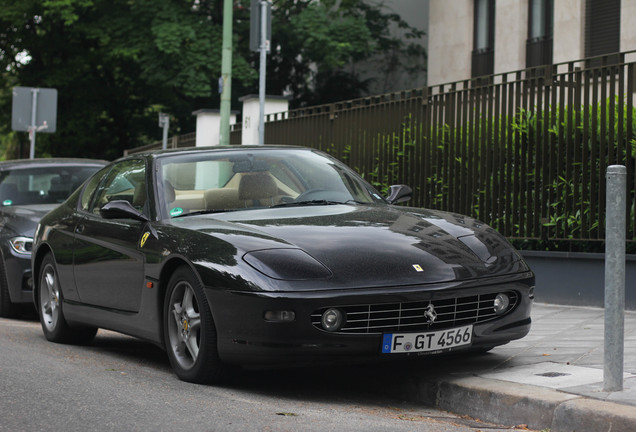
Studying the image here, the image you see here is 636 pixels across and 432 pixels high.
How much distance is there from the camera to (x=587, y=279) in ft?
31.8

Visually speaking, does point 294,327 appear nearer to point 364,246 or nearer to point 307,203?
point 364,246

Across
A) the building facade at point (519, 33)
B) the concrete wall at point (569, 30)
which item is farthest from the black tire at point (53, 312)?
the concrete wall at point (569, 30)

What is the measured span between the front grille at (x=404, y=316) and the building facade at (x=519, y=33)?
13.0m

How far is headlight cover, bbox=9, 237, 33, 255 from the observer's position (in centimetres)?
1021

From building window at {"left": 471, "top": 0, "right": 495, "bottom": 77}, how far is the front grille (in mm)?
17021

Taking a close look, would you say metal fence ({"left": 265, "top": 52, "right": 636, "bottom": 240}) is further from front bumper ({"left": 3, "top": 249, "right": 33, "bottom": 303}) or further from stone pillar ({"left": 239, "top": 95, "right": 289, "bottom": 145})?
stone pillar ({"left": 239, "top": 95, "right": 289, "bottom": 145})

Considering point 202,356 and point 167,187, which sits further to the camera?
point 167,187

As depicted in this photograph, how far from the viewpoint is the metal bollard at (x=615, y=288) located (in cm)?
513

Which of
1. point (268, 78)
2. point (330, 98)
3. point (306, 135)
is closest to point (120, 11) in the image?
point (268, 78)

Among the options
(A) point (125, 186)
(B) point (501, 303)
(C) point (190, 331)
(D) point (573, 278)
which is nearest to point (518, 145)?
(D) point (573, 278)

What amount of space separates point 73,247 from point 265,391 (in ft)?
8.12

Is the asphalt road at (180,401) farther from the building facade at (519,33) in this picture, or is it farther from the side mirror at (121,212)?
→ the building facade at (519,33)

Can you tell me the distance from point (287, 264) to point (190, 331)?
87 centimetres

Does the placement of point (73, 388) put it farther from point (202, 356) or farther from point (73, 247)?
point (73, 247)
